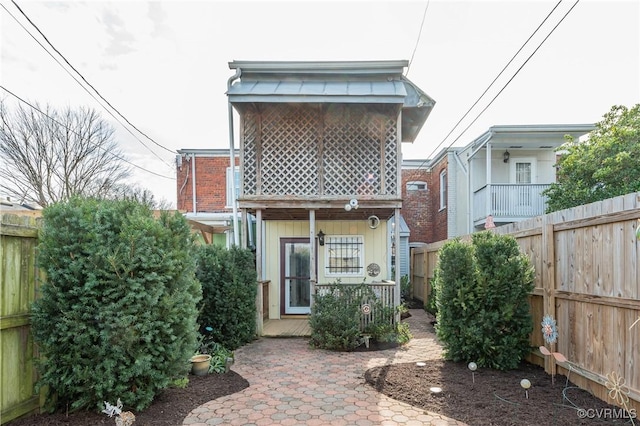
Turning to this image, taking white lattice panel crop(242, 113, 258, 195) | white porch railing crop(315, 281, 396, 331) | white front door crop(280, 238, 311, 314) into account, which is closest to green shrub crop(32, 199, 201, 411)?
white porch railing crop(315, 281, 396, 331)

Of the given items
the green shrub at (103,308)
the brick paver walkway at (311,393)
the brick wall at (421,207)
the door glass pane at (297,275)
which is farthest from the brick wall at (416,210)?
the green shrub at (103,308)

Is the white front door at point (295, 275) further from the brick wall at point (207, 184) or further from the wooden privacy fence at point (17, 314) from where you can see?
the wooden privacy fence at point (17, 314)

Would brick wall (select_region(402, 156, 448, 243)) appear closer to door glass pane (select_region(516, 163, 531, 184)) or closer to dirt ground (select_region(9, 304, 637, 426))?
door glass pane (select_region(516, 163, 531, 184))

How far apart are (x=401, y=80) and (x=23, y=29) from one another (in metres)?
7.16

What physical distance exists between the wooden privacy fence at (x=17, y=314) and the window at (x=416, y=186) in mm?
14729

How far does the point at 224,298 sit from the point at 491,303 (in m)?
4.13

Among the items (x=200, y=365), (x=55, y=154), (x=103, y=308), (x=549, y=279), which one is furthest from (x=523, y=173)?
(x=55, y=154)

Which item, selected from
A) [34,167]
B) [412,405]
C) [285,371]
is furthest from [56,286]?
[34,167]

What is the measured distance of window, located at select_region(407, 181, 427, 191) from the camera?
16625 mm

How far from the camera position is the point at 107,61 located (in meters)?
8.31

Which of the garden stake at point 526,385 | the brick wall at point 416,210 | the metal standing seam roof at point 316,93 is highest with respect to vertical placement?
the metal standing seam roof at point 316,93

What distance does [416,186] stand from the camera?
55.1ft

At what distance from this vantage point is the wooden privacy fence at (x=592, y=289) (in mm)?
3334

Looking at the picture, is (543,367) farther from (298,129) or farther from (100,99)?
(100,99)
